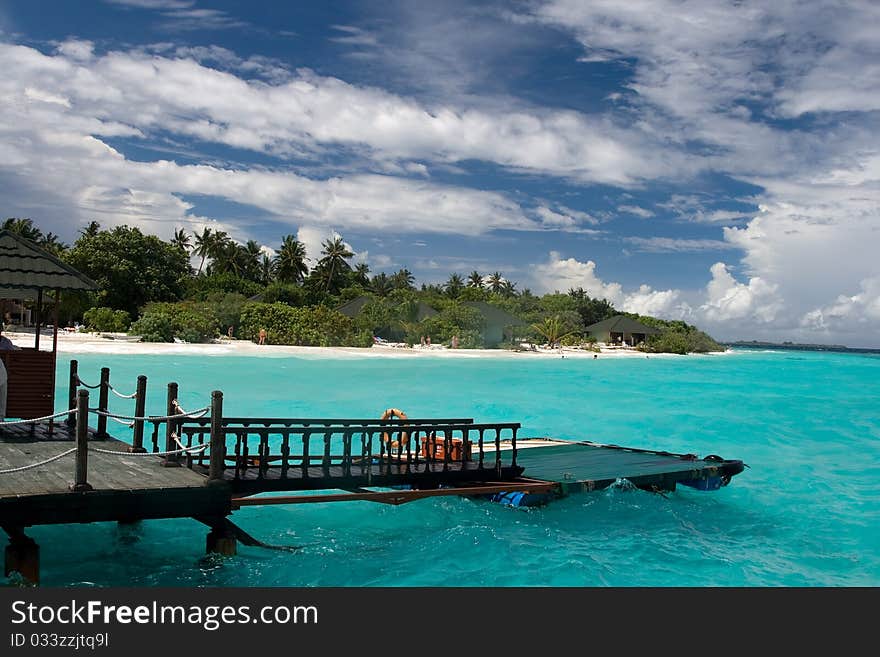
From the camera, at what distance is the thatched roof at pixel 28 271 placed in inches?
425

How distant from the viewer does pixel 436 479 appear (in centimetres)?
1029

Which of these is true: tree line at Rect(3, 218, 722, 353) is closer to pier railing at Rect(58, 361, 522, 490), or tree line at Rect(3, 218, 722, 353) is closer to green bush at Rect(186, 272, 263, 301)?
green bush at Rect(186, 272, 263, 301)

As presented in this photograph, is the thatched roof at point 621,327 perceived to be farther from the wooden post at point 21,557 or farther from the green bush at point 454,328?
the wooden post at point 21,557

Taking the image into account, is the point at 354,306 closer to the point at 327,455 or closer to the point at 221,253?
the point at 221,253

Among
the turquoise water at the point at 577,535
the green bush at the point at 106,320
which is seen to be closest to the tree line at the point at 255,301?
the green bush at the point at 106,320

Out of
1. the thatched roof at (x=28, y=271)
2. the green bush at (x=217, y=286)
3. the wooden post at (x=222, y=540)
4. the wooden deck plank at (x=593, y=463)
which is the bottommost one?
the wooden post at (x=222, y=540)

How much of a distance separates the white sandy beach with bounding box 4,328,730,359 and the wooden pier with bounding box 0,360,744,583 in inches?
1365

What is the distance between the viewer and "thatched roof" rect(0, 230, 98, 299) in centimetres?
1080

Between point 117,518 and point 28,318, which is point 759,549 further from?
point 28,318

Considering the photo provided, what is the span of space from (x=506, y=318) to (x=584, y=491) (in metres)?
62.4

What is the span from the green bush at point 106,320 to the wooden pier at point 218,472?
42999 millimetres

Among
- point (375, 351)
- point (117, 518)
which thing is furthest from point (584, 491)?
point (375, 351)

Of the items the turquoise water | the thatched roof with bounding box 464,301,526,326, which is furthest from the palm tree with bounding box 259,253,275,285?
the turquoise water

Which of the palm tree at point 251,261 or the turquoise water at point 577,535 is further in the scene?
the palm tree at point 251,261
